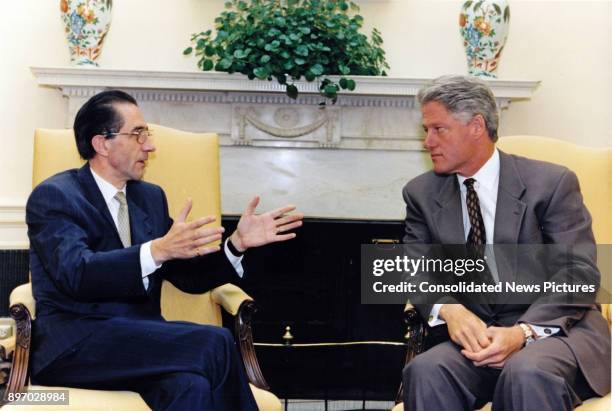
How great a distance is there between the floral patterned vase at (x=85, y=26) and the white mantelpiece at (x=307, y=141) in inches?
5.9

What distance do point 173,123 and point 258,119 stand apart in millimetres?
396

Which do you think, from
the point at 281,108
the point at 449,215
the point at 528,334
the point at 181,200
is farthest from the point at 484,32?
the point at 528,334

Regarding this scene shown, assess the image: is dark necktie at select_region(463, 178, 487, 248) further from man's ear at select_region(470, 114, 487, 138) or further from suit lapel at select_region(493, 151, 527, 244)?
man's ear at select_region(470, 114, 487, 138)

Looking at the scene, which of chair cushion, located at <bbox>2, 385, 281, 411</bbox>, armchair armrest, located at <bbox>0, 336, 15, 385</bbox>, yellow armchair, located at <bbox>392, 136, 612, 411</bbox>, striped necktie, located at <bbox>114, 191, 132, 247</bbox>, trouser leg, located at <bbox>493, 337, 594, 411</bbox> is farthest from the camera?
armchair armrest, located at <bbox>0, 336, 15, 385</bbox>

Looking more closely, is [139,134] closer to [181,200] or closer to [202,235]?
[181,200]

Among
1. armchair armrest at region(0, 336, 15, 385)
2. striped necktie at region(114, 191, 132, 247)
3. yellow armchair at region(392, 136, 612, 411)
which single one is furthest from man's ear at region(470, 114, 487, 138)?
armchair armrest at region(0, 336, 15, 385)

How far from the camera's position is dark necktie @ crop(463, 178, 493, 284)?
2.71 meters

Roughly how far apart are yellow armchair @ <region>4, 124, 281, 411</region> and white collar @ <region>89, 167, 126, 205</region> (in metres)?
0.35

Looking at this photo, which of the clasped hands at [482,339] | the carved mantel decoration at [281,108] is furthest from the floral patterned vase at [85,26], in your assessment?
the clasped hands at [482,339]

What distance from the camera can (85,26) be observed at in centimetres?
393

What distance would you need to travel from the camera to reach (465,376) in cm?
248

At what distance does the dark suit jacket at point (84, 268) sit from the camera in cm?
246

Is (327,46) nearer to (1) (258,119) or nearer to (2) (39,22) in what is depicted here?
(1) (258,119)

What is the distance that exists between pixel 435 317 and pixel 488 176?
485mm
